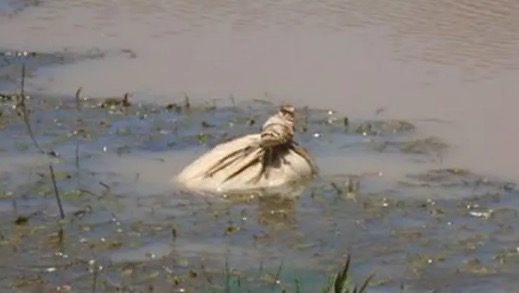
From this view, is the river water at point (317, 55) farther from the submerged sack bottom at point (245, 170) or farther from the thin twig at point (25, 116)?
the submerged sack bottom at point (245, 170)

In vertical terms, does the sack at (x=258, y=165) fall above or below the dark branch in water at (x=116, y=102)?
above

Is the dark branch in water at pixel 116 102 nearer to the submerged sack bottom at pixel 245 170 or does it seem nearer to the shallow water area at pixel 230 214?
the shallow water area at pixel 230 214

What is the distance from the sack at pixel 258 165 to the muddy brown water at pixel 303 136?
0.49 feet

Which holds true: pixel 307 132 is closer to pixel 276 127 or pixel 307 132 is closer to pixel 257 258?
pixel 276 127

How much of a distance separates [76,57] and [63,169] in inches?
112

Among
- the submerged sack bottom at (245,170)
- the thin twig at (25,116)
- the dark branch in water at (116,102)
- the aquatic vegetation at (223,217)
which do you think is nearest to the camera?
the aquatic vegetation at (223,217)

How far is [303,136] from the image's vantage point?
25.5 feet

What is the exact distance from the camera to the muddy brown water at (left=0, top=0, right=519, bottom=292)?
18.9ft

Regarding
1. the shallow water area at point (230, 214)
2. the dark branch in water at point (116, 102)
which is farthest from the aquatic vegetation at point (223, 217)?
the dark branch in water at point (116, 102)

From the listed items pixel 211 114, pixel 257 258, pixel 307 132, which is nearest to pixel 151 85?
pixel 211 114

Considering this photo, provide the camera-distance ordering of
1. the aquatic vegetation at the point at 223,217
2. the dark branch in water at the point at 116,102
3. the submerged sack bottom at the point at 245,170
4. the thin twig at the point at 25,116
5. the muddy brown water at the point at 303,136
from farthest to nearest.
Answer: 1. the dark branch in water at the point at 116,102
2. the thin twig at the point at 25,116
3. the submerged sack bottom at the point at 245,170
4. the muddy brown water at the point at 303,136
5. the aquatic vegetation at the point at 223,217

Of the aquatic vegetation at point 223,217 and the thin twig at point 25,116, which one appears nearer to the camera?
the aquatic vegetation at point 223,217

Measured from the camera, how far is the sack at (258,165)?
6816mm

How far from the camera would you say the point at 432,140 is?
7691 millimetres
